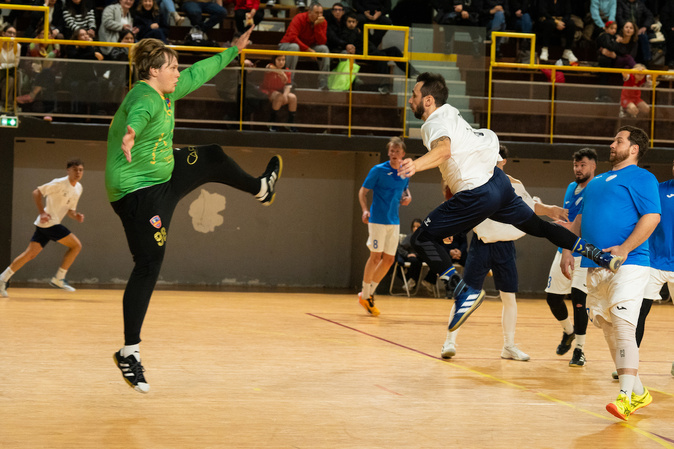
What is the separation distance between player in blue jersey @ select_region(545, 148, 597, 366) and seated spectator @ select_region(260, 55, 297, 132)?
7.01 metres

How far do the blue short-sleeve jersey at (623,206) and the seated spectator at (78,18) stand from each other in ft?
35.5

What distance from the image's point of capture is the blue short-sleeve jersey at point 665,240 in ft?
20.1

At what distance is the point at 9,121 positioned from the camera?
1284 cm

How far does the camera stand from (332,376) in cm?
581

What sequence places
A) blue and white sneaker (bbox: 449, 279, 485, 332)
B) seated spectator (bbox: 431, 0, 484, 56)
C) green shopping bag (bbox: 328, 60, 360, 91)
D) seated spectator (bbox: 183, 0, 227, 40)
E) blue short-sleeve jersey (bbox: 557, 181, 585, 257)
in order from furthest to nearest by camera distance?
1. seated spectator (bbox: 431, 0, 484, 56)
2. seated spectator (bbox: 183, 0, 227, 40)
3. green shopping bag (bbox: 328, 60, 360, 91)
4. blue short-sleeve jersey (bbox: 557, 181, 585, 257)
5. blue and white sneaker (bbox: 449, 279, 485, 332)

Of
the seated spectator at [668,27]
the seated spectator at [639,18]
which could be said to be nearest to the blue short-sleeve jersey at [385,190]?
the seated spectator at [639,18]

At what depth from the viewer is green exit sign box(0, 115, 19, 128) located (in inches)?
504

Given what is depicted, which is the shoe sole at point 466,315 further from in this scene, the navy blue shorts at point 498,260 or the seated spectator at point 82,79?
the seated spectator at point 82,79

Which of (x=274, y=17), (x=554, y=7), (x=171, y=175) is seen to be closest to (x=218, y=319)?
(x=171, y=175)

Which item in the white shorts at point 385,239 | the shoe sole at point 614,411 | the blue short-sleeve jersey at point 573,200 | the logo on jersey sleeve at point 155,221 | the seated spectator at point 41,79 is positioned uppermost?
the seated spectator at point 41,79

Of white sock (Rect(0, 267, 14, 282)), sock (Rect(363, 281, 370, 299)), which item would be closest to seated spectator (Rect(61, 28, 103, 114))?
white sock (Rect(0, 267, 14, 282))

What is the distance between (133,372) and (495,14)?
1273cm

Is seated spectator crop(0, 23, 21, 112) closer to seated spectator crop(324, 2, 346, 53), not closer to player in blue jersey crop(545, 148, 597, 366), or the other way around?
seated spectator crop(324, 2, 346, 53)

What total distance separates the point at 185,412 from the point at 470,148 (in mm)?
2695
